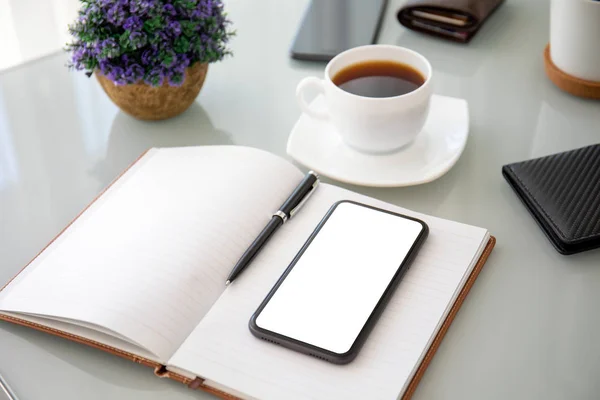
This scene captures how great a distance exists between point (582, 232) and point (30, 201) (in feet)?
2.15

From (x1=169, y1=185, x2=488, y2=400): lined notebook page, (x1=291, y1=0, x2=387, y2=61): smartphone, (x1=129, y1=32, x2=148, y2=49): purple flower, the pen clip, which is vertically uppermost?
(x1=129, y1=32, x2=148, y2=49): purple flower

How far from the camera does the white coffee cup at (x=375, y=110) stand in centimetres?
88

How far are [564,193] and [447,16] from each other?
44 cm

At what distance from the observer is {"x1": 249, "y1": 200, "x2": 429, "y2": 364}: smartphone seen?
0.70 m

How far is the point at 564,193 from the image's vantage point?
85 cm

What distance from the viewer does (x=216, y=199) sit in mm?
856

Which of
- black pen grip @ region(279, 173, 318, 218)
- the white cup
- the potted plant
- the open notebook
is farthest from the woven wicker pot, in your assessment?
the white cup

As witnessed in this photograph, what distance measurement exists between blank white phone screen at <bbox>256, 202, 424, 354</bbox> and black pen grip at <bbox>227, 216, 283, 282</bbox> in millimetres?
51

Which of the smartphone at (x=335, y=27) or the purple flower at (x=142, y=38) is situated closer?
the purple flower at (x=142, y=38)

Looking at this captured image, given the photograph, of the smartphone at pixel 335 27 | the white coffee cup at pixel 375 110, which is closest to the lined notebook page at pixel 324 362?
the white coffee cup at pixel 375 110

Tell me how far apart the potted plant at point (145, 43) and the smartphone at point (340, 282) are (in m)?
0.29

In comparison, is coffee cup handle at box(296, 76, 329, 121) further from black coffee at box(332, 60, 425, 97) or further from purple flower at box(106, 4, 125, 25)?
purple flower at box(106, 4, 125, 25)

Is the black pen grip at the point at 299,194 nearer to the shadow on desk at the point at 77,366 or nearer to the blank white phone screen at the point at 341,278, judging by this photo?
the blank white phone screen at the point at 341,278

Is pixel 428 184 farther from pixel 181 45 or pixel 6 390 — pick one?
pixel 6 390
